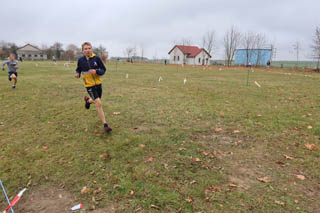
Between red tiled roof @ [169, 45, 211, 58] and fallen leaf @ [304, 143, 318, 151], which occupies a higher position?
red tiled roof @ [169, 45, 211, 58]

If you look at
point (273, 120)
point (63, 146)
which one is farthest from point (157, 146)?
point (273, 120)

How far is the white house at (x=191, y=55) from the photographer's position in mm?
67688

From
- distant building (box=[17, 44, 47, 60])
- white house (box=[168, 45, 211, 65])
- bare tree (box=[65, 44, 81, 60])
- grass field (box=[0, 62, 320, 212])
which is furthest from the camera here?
distant building (box=[17, 44, 47, 60])

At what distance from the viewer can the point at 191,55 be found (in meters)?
68.0

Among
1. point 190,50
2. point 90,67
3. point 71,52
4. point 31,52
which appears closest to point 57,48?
point 71,52

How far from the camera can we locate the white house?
222ft

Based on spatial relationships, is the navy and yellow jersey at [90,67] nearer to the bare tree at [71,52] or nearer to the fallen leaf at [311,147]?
the fallen leaf at [311,147]

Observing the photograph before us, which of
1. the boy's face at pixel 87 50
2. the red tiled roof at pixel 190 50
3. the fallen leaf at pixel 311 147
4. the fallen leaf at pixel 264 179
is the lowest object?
the fallen leaf at pixel 264 179

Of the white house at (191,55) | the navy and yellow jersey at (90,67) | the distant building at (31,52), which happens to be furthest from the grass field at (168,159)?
the distant building at (31,52)

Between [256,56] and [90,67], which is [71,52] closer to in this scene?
[256,56]

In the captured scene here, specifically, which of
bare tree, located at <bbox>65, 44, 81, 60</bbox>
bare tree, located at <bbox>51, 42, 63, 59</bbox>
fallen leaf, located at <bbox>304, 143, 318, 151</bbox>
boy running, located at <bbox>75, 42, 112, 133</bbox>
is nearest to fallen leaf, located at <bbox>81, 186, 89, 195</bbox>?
boy running, located at <bbox>75, 42, 112, 133</bbox>

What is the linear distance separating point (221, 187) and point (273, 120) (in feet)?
12.6

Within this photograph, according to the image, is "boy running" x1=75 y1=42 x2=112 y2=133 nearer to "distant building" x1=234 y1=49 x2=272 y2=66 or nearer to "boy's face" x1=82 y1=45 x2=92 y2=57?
"boy's face" x1=82 y1=45 x2=92 y2=57

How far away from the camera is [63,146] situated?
4.21m
